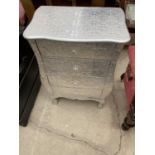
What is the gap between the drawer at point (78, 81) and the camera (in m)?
1.14

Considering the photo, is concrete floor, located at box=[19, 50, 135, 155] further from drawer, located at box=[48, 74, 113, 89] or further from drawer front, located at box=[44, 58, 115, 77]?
drawer front, located at box=[44, 58, 115, 77]

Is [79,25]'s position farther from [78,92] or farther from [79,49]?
[78,92]

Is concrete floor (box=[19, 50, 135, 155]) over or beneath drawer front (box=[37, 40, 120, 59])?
beneath

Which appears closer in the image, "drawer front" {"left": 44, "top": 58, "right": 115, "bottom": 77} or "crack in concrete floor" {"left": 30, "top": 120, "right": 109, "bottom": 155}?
"drawer front" {"left": 44, "top": 58, "right": 115, "bottom": 77}

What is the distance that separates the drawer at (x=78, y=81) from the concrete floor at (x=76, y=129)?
318 millimetres

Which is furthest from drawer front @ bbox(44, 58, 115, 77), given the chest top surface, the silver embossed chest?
the chest top surface

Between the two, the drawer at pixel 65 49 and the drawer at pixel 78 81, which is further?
the drawer at pixel 78 81

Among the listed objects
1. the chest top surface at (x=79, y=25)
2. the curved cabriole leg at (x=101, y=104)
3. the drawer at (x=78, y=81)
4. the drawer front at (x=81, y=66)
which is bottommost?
the curved cabriole leg at (x=101, y=104)

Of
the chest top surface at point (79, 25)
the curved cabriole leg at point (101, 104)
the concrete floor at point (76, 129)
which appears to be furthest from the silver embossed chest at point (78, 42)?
the concrete floor at point (76, 129)

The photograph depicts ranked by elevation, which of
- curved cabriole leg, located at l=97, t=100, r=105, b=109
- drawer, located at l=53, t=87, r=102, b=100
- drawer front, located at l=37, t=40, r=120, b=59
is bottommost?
curved cabriole leg, located at l=97, t=100, r=105, b=109

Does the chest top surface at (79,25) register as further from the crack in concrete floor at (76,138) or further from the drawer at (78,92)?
the crack in concrete floor at (76,138)

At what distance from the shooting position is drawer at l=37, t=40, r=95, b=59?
917 mm
